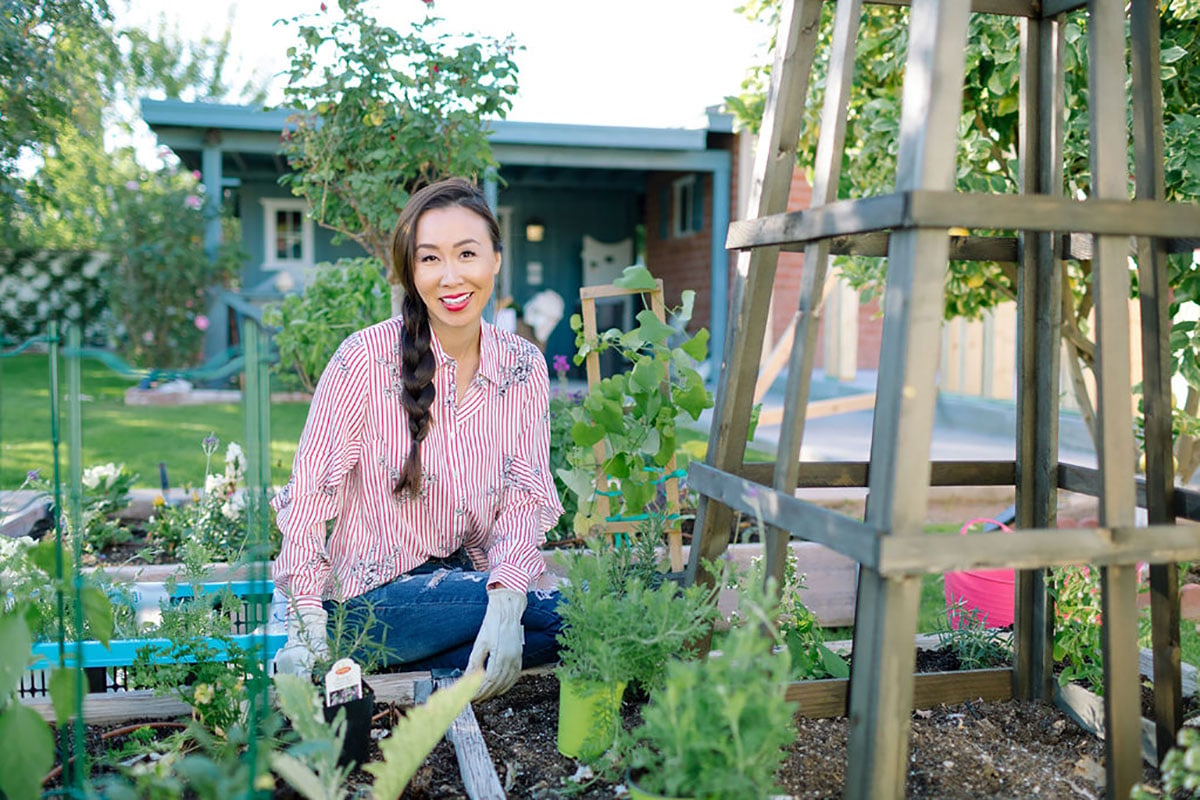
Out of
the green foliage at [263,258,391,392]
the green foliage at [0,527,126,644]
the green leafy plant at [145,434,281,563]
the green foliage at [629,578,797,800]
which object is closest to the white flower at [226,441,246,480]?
the green leafy plant at [145,434,281,563]

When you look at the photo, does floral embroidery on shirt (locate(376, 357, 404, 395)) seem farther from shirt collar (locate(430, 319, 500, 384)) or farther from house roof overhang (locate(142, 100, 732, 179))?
house roof overhang (locate(142, 100, 732, 179))

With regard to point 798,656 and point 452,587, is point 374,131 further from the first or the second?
point 798,656

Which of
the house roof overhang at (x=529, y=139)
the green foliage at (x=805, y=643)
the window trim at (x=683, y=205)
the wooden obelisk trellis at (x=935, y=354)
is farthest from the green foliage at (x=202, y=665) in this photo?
the window trim at (x=683, y=205)

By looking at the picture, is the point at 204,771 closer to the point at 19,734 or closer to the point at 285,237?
the point at 19,734

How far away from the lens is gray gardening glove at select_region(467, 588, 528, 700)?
2123 mm

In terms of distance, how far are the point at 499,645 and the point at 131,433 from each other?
5.34 meters

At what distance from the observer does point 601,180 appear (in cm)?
1279

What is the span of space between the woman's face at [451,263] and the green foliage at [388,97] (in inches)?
63.5

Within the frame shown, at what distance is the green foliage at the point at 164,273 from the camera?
9805 mm

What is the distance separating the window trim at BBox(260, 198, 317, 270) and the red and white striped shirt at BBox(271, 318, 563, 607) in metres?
10.1

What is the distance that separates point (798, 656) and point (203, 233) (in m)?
9.26

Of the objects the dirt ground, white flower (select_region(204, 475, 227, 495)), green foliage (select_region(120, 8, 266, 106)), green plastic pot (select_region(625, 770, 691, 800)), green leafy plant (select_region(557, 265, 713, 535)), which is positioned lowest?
the dirt ground

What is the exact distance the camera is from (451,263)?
91.3 inches

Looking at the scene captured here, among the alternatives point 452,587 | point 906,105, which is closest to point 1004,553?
point 906,105
